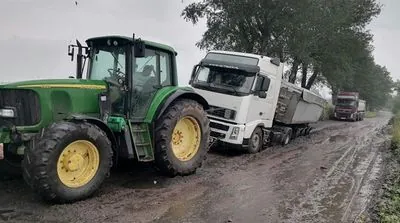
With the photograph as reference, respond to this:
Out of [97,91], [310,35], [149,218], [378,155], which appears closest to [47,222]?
[149,218]

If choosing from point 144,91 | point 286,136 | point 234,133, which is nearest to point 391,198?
point 144,91

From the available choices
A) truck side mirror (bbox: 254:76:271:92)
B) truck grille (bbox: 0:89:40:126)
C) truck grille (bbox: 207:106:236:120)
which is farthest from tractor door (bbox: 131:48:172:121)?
truck side mirror (bbox: 254:76:271:92)

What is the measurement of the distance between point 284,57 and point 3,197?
1921 centimetres

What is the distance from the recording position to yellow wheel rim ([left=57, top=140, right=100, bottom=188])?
5836 millimetres

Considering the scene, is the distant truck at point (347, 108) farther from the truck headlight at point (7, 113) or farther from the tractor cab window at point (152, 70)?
the truck headlight at point (7, 113)

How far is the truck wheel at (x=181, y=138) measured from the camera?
739cm

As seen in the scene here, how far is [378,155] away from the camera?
12.7 meters

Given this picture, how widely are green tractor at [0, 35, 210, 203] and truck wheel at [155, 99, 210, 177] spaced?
2 centimetres

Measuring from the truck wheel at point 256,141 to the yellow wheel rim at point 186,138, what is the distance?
3665mm

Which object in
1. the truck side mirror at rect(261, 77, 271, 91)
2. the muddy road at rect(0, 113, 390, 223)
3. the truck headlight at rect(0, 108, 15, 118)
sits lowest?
the muddy road at rect(0, 113, 390, 223)

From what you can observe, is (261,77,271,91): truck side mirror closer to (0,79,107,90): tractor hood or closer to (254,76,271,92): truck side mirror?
(254,76,271,92): truck side mirror

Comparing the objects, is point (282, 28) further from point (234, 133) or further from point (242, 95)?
point (234, 133)

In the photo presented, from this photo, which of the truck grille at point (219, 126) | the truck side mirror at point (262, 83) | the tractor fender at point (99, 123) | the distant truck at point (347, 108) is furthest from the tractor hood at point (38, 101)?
the distant truck at point (347, 108)

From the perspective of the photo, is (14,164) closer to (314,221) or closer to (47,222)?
(47,222)
